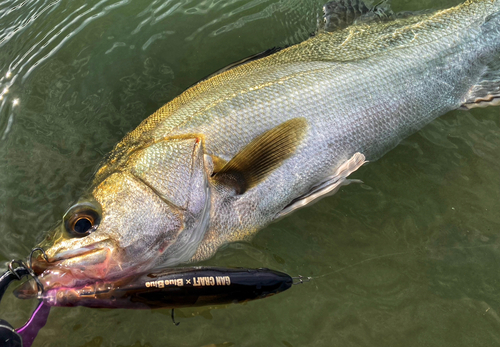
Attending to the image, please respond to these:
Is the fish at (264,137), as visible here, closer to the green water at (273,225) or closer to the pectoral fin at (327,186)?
the pectoral fin at (327,186)

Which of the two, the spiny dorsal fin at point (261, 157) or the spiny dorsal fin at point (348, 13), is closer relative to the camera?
the spiny dorsal fin at point (261, 157)

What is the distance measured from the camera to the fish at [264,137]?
2.22m

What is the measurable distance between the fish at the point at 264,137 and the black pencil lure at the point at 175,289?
0.23 ft

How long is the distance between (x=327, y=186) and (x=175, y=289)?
50.0 inches

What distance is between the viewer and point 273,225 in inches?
120

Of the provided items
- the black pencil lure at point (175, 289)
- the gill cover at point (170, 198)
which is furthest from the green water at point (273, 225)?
the black pencil lure at point (175, 289)

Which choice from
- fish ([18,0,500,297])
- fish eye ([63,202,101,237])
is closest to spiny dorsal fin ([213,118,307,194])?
fish ([18,0,500,297])

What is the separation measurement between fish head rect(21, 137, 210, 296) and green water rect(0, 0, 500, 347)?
67 centimetres

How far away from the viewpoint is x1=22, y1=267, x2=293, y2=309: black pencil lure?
6.82 feet

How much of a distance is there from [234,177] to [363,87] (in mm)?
1156

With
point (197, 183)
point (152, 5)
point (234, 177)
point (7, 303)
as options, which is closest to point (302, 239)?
point (234, 177)

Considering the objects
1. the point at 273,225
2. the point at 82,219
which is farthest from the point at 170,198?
the point at 273,225

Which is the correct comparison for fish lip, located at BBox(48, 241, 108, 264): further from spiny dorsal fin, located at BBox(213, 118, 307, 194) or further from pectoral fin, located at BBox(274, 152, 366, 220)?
pectoral fin, located at BBox(274, 152, 366, 220)

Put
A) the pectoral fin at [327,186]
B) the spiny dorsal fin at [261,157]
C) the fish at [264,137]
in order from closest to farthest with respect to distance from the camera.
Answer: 1. the fish at [264,137]
2. the spiny dorsal fin at [261,157]
3. the pectoral fin at [327,186]
